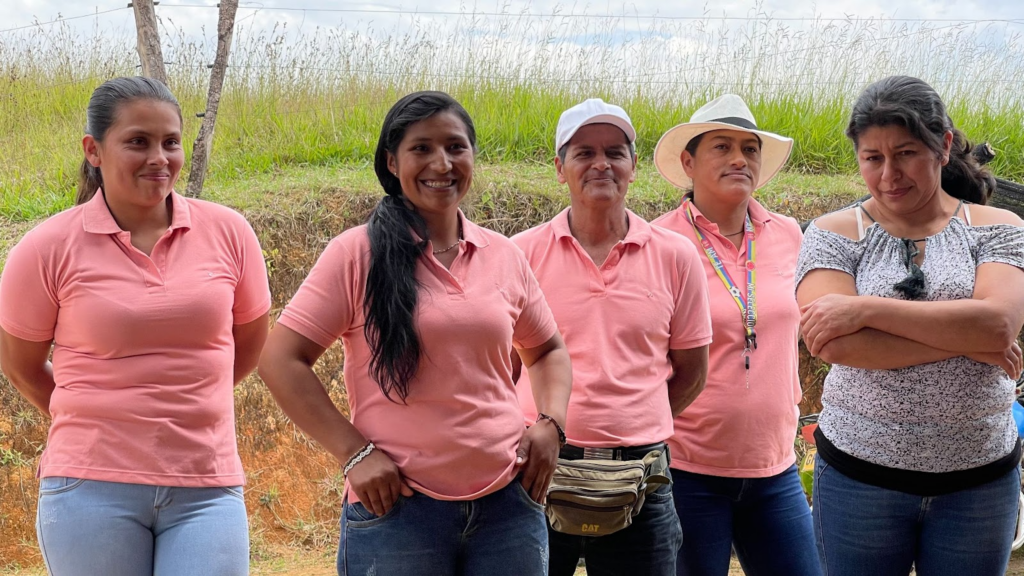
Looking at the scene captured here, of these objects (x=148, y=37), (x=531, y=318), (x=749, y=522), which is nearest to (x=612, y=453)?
(x=531, y=318)

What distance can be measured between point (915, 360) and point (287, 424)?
471 cm

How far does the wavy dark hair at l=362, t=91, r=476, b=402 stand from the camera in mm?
2355

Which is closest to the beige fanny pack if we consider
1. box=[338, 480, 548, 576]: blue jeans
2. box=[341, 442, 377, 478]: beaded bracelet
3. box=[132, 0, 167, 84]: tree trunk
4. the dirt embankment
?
box=[338, 480, 548, 576]: blue jeans

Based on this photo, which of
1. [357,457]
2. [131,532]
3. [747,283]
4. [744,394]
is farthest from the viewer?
[747,283]

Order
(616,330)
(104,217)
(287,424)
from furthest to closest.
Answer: (287,424), (616,330), (104,217)

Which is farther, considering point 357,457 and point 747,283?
point 747,283

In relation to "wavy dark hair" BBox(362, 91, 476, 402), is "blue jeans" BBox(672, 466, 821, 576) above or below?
below

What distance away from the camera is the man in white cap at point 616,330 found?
2.88m

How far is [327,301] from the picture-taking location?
241cm

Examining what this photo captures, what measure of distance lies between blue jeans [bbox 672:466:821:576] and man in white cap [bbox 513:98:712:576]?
0.20 metres

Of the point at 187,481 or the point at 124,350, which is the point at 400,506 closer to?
the point at 187,481

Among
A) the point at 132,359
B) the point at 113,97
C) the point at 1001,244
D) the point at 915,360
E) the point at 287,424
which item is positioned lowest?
the point at 287,424

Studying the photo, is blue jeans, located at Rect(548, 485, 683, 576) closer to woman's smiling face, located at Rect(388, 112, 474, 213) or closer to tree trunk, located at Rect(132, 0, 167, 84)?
woman's smiling face, located at Rect(388, 112, 474, 213)

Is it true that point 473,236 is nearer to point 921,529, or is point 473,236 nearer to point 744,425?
point 744,425
